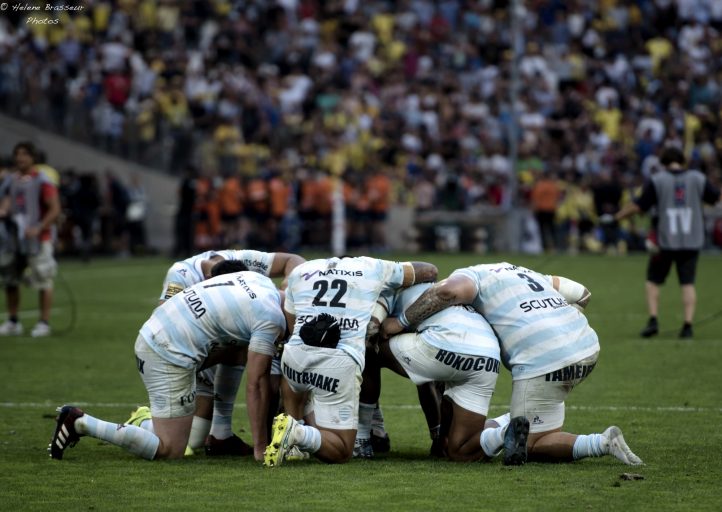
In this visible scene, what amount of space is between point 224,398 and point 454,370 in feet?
5.82

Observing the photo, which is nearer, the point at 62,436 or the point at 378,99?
the point at 62,436

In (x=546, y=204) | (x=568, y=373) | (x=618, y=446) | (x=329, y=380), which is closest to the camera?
(x=618, y=446)

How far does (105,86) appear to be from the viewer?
33.8m

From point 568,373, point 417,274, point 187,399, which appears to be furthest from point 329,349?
point 568,373

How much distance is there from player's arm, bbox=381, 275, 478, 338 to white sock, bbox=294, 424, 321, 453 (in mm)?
930

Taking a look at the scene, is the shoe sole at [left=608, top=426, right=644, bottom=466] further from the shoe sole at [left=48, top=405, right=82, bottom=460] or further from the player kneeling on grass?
the shoe sole at [left=48, top=405, right=82, bottom=460]

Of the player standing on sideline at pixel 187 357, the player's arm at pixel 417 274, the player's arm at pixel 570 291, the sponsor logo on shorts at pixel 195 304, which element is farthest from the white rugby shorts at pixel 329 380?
the player's arm at pixel 570 291

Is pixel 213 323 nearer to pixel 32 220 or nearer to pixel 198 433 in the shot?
pixel 198 433

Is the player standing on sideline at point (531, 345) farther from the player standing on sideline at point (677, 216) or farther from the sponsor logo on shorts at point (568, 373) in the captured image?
the player standing on sideline at point (677, 216)

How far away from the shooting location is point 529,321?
8422 mm

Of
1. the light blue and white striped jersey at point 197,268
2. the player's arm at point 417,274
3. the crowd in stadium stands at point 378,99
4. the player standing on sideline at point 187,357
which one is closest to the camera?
the player standing on sideline at point 187,357

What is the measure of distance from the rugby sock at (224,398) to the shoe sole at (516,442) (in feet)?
6.73

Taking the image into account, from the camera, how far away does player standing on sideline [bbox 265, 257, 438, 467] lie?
8.25 m

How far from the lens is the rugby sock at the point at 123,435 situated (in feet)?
27.4
